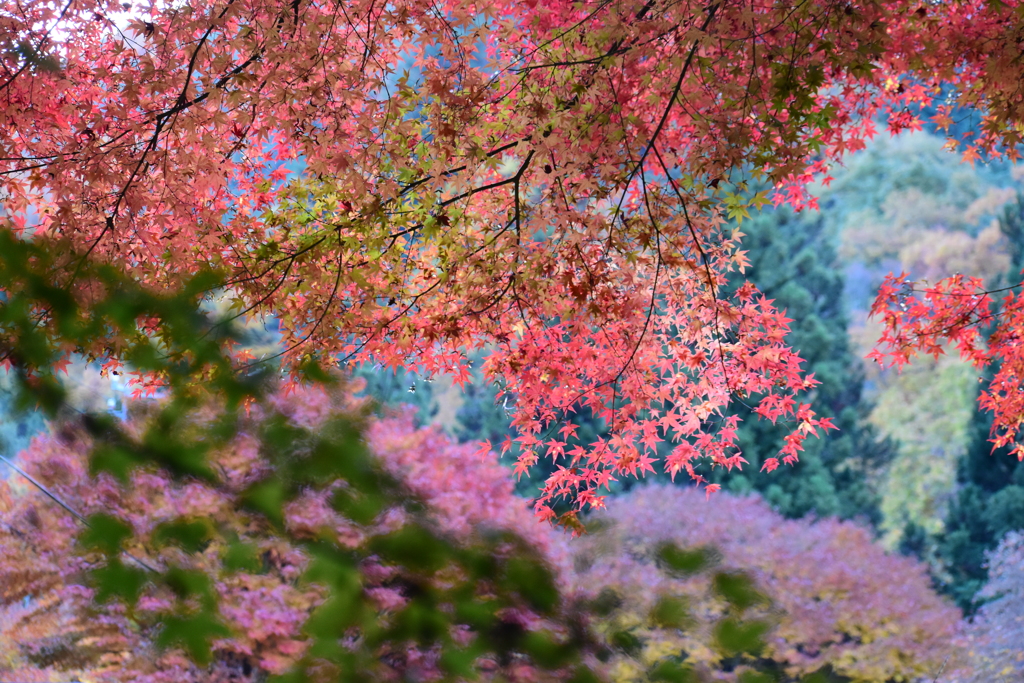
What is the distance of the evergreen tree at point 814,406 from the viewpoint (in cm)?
945

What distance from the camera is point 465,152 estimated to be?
313 centimetres

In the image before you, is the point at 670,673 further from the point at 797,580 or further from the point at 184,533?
the point at 797,580

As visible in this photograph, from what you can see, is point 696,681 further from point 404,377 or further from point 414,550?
point 404,377

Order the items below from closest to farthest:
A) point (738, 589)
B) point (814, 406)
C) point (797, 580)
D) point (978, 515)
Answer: point (738, 589) < point (797, 580) < point (978, 515) < point (814, 406)

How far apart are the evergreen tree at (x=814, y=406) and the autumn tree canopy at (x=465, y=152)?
598 centimetres

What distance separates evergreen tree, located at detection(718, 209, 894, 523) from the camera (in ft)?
31.0

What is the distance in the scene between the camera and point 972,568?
925 cm

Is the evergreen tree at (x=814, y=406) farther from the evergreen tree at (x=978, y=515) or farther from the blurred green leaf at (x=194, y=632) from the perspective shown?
the blurred green leaf at (x=194, y=632)

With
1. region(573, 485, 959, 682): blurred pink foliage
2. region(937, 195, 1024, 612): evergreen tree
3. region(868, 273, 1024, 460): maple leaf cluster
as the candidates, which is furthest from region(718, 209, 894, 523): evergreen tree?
region(868, 273, 1024, 460): maple leaf cluster

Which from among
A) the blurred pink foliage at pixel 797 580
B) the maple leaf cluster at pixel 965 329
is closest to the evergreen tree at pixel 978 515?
the blurred pink foliage at pixel 797 580

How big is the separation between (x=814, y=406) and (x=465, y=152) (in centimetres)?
835

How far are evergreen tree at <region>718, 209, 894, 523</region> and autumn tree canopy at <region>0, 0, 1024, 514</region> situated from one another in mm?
5981

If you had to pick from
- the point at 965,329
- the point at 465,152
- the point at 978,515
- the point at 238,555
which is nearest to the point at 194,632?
the point at 238,555

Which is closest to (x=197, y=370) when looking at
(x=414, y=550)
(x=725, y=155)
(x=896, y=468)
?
(x=414, y=550)
